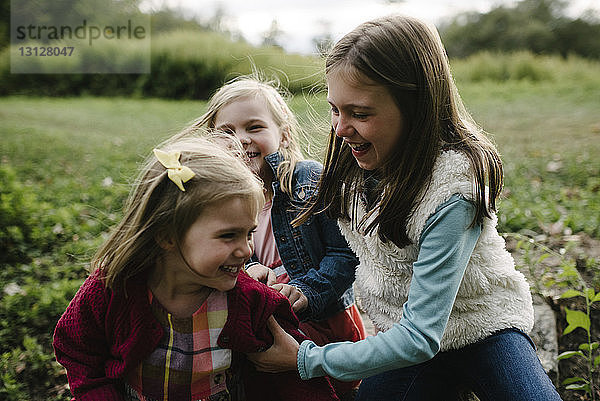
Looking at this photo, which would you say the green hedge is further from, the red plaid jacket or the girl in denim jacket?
the red plaid jacket

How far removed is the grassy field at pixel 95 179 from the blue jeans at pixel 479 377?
955 mm

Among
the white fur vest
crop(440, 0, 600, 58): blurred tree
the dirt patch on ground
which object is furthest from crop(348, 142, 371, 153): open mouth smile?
crop(440, 0, 600, 58): blurred tree

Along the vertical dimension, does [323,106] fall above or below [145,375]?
above

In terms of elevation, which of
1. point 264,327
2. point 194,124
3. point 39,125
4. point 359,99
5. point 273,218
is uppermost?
point 359,99

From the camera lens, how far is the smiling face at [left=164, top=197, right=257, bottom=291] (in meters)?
1.58

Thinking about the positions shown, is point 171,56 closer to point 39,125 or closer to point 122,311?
point 39,125

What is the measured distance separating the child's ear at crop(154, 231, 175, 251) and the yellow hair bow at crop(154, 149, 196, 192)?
0.17 m

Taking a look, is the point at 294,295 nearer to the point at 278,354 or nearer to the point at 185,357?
the point at 278,354

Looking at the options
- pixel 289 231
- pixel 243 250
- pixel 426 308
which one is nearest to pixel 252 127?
pixel 289 231

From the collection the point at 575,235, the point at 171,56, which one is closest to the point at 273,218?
the point at 575,235

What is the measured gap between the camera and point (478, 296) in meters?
1.89

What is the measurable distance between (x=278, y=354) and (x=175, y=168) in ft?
2.25

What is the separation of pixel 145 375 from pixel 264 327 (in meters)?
0.40

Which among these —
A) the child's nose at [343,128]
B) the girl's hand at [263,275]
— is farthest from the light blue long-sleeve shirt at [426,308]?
the girl's hand at [263,275]
